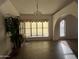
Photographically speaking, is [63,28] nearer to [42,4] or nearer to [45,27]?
[45,27]

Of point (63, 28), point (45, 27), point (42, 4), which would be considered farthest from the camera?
point (63, 28)

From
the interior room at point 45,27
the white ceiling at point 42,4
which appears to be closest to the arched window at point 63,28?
the interior room at point 45,27

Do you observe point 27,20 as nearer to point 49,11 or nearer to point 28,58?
point 49,11

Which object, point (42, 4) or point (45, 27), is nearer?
point (42, 4)

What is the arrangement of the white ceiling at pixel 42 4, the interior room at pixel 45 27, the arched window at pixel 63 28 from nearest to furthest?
the white ceiling at pixel 42 4, the interior room at pixel 45 27, the arched window at pixel 63 28

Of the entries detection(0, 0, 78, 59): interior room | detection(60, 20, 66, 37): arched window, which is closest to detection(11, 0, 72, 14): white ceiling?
detection(0, 0, 78, 59): interior room

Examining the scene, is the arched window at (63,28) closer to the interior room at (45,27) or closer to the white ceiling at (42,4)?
the interior room at (45,27)

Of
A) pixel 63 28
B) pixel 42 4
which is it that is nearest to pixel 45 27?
pixel 63 28

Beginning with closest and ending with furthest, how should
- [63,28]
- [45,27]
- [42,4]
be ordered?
[42,4] → [45,27] → [63,28]

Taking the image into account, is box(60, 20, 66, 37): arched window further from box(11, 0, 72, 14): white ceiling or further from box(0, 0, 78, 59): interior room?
box(11, 0, 72, 14): white ceiling

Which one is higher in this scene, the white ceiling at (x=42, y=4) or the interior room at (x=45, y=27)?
the white ceiling at (x=42, y=4)

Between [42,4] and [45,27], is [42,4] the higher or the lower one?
the higher one

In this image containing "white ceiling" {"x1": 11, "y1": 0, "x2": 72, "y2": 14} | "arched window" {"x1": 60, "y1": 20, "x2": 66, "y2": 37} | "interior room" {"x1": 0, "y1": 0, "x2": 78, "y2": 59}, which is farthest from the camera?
"arched window" {"x1": 60, "y1": 20, "x2": 66, "y2": 37}

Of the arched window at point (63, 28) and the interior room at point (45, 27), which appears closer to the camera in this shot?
the interior room at point (45, 27)
